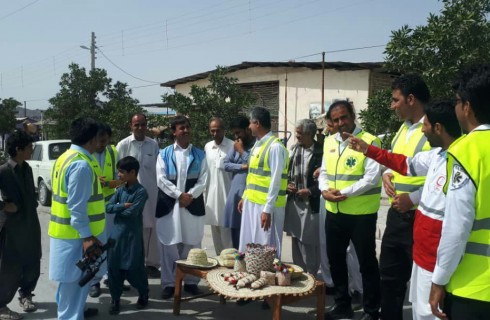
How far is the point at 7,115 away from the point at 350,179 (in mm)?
18122

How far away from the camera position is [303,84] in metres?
16.1

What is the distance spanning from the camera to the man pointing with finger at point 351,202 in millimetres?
4141

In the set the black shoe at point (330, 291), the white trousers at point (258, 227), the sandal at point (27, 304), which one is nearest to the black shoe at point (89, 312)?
the sandal at point (27, 304)

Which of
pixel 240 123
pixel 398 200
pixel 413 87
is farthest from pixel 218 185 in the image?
pixel 413 87

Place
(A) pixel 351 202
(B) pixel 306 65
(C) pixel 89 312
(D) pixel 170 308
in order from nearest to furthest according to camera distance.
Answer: (A) pixel 351 202, (C) pixel 89 312, (D) pixel 170 308, (B) pixel 306 65

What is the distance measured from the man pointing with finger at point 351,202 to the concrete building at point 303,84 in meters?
9.83

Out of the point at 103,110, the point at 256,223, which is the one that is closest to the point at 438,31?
the point at 256,223

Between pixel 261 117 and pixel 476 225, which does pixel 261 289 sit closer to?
pixel 261 117

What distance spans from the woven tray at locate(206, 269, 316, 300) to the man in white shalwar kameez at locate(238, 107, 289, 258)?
0.83 metres

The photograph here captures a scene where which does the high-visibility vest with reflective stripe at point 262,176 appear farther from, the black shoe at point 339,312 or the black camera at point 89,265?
the black camera at point 89,265

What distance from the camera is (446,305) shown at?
2234 mm

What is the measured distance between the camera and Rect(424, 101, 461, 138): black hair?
2930mm

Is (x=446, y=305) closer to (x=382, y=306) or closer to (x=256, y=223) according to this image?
(x=382, y=306)

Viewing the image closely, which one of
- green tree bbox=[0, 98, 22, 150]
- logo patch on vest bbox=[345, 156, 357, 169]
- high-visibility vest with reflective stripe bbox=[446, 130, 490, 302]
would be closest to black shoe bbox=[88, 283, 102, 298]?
logo patch on vest bbox=[345, 156, 357, 169]
